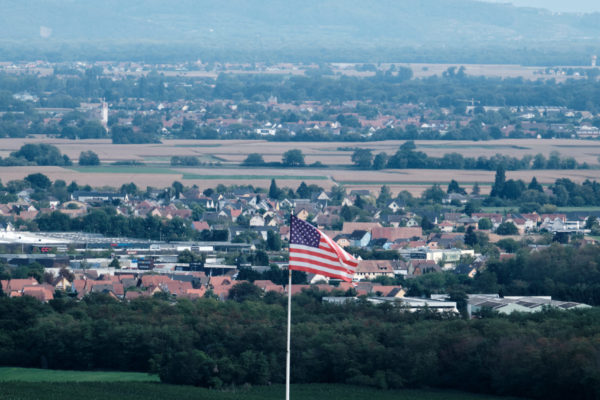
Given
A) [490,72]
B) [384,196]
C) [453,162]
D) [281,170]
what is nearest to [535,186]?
[384,196]

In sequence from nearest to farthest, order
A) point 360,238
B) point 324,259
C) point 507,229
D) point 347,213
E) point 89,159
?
point 324,259
point 360,238
point 507,229
point 347,213
point 89,159

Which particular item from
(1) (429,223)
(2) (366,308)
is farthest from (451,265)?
(2) (366,308)

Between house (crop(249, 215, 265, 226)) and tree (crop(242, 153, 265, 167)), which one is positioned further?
tree (crop(242, 153, 265, 167))

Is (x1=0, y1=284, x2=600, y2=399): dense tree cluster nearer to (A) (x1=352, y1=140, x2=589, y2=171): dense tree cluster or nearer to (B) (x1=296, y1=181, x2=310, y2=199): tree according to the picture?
(B) (x1=296, y1=181, x2=310, y2=199): tree

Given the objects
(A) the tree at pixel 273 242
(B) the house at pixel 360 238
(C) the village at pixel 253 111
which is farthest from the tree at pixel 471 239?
(C) the village at pixel 253 111

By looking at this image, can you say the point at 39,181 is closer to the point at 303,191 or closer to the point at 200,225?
the point at 303,191

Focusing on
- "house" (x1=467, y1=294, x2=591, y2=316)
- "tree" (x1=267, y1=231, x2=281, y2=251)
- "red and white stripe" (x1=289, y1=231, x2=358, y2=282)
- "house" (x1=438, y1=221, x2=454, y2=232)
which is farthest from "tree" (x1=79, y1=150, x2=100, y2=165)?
"red and white stripe" (x1=289, y1=231, x2=358, y2=282)

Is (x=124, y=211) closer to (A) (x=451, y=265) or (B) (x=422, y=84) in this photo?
(A) (x=451, y=265)

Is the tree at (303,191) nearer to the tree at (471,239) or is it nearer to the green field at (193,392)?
the tree at (471,239)
